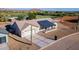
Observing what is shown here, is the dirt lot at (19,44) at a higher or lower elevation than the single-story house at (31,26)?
lower

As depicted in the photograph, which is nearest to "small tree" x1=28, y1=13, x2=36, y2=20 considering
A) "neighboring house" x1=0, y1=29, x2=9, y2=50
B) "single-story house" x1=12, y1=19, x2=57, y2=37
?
"single-story house" x1=12, y1=19, x2=57, y2=37

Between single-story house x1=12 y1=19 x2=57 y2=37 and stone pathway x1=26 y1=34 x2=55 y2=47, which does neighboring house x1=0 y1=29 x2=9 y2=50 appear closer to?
single-story house x1=12 y1=19 x2=57 y2=37

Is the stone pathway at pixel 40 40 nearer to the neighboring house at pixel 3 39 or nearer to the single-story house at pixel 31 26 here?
the single-story house at pixel 31 26

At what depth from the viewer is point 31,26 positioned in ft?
9.05

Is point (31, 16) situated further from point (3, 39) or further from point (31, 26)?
point (3, 39)

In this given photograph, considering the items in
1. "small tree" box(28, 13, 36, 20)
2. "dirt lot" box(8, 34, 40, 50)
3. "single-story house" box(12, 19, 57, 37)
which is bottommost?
"dirt lot" box(8, 34, 40, 50)

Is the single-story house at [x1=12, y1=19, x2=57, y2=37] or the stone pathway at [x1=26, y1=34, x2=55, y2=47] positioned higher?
the single-story house at [x1=12, y1=19, x2=57, y2=37]

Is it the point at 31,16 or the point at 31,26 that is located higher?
the point at 31,16

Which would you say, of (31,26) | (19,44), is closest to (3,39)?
(19,44)

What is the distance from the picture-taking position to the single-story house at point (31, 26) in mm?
2730

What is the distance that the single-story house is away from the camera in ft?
8.96

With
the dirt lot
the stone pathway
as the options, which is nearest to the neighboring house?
the dirt lot

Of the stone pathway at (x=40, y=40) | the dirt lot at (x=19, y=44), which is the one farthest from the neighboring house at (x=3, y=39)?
the stone pathway at (x=40, y=40)
